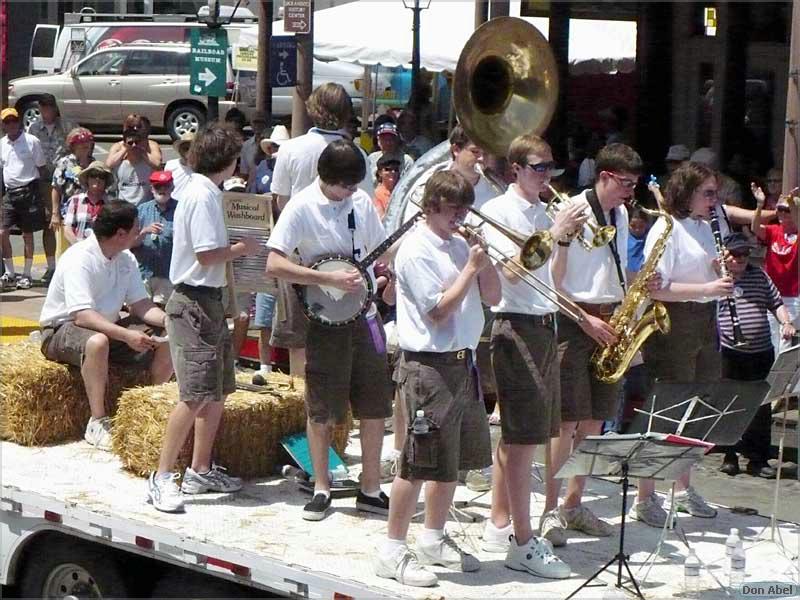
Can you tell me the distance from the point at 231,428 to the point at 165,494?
695 millimetres

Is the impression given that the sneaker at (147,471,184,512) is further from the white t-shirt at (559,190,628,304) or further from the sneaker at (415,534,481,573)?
the white t-shirt at (559,190,628,304)

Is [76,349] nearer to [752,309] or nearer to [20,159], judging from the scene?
[752,309]

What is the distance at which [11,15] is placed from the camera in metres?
32.8

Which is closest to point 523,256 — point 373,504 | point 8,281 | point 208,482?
point 373,504

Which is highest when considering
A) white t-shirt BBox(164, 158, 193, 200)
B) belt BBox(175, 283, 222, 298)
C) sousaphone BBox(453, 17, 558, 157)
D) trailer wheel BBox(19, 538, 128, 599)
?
sousaphone BBox(453, 17, 558, 157)

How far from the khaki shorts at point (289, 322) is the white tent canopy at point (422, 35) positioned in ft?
30.6

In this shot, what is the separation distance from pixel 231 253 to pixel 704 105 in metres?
11.8

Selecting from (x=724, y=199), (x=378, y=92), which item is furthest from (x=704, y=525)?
(x=378, y=92)

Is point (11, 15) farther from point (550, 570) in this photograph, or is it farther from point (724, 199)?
point (550, 570)

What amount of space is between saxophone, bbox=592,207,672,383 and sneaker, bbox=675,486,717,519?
0.81m

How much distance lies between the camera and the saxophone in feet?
20.2

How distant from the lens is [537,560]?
5.59m

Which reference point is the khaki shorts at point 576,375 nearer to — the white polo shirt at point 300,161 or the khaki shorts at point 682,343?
the khaki shorts at point 682,343

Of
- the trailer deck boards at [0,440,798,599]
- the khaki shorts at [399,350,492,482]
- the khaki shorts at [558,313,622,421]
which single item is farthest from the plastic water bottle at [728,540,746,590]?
the khaki shorts at [399,350,492,482]
